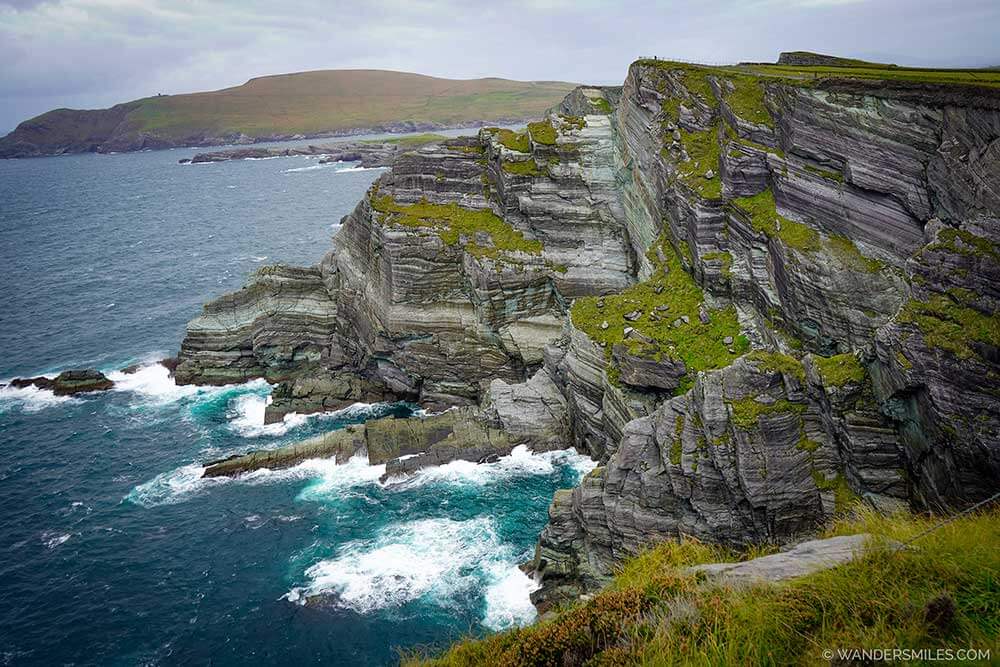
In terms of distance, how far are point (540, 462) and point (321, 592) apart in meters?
16.1

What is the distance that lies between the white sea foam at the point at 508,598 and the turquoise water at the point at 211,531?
0.10 m

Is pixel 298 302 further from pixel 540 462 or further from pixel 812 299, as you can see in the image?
pixel 812 299

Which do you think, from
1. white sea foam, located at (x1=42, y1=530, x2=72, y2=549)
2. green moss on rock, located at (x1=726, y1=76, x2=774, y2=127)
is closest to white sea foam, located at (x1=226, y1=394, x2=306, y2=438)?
white sea foam, located at (x1=42, y1=530, x2=72, y2=549)

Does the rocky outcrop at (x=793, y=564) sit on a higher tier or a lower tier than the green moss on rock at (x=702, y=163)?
A: lower

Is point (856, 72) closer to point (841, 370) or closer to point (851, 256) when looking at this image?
point (851, 256)

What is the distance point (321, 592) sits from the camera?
3291 centimetres

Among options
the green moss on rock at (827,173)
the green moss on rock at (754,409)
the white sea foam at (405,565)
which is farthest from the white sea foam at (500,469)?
the green moss on rock at (827,173)

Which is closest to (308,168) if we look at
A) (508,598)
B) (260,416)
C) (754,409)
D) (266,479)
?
(260,416)

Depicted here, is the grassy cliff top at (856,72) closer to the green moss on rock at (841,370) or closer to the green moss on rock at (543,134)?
the green moss on rock at (543,134)

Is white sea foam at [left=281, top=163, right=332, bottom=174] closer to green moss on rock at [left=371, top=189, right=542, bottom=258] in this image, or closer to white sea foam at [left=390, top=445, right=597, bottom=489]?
green moss on rock at [left=371, top=189, right=542, bottom=258]

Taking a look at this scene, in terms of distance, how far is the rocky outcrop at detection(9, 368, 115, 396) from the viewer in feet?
186

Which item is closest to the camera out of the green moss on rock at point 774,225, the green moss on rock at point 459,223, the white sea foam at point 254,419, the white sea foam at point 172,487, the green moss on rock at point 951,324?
the green moss on rock at point 951,324

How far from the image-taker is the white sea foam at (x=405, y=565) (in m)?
32.4

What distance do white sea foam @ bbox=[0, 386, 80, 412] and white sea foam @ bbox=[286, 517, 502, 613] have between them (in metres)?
34.7
